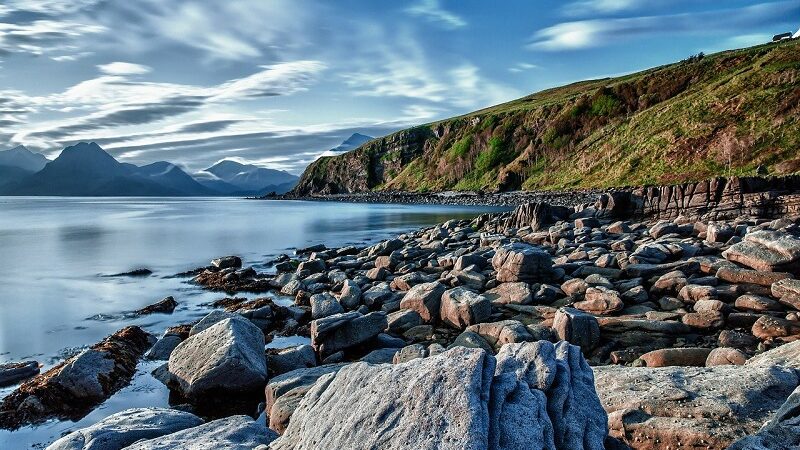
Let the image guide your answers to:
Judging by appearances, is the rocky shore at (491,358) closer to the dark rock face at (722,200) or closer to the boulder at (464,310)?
the boulder at (464,310)

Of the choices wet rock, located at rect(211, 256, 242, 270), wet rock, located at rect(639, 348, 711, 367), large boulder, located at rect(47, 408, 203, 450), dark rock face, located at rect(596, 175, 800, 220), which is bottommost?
wet rock, located at rect(211, 256, 242, 270)

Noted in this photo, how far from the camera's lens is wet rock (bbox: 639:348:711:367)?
355 inches

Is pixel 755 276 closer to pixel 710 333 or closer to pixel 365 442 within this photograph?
pixel 710 333

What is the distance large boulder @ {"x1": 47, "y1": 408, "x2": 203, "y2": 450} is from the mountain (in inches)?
2394

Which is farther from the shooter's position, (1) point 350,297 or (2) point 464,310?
(1) point 350,297

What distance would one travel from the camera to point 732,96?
239ft

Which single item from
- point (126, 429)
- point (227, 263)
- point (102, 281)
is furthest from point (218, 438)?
point (102, 281)

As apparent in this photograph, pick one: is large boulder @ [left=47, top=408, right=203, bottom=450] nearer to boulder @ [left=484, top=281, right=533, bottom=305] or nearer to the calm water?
the calm water

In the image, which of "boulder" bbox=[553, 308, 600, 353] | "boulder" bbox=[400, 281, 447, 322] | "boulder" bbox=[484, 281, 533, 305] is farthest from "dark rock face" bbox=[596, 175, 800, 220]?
"boulder" bbox=[400, 281, 447, 322]

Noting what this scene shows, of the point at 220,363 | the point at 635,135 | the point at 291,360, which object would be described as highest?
the point at 635,135

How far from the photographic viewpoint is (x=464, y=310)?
492 inches

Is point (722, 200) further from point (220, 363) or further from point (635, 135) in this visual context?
point (635, 135)

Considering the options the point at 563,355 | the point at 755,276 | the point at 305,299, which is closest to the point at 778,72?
the point at 755,276

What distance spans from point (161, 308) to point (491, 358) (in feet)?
53.8
